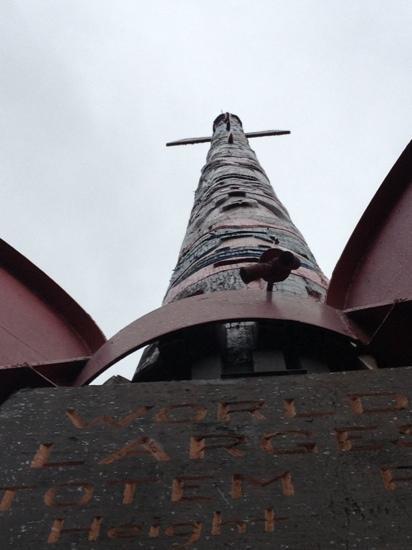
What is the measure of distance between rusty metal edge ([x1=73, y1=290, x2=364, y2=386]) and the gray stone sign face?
0.53 meters

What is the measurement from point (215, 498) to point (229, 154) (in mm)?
7557

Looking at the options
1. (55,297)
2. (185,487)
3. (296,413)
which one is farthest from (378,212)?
(185,487)

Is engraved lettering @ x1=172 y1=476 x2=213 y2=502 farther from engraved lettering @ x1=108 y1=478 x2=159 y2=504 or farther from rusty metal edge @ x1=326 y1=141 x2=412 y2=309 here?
rusty metal edge @ x1=326 y1=141 x2=412 y2=309

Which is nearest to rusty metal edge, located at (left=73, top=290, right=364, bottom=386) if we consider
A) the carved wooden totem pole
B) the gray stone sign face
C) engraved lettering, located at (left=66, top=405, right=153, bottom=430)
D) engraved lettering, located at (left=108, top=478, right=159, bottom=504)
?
the carved wooden totem pole

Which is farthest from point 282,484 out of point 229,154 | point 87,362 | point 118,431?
point 229,154

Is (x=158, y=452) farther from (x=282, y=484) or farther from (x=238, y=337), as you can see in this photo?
(x=238, y=337)

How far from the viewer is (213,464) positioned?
215 cm

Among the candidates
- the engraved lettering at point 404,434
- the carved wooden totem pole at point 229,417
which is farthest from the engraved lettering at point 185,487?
the engraved lettering at point 404,434

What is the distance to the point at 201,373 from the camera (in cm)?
308

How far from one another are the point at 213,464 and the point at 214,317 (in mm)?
1014

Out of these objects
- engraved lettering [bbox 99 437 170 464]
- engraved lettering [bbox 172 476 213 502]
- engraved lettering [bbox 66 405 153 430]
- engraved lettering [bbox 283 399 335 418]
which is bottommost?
engraved lettering [bbox 172 476 213 502]

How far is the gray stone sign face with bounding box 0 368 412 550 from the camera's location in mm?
1906

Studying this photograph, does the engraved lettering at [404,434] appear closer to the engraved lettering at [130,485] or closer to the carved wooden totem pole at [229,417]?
the carved wooden totem pole at [229,417]

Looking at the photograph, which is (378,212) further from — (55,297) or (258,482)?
(258,482)
